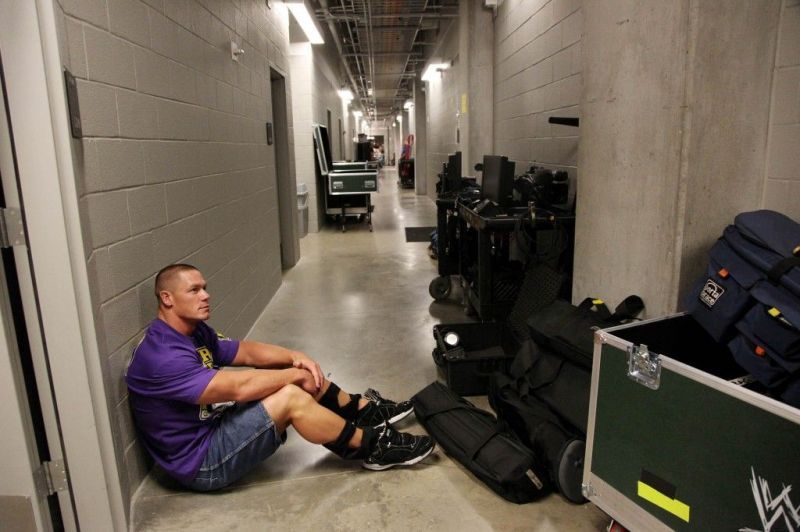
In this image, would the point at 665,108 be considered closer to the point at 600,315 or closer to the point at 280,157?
the point at 600,315

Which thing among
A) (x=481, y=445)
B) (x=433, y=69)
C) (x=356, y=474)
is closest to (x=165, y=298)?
(x=356, y=474)

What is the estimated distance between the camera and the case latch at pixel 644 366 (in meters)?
1.49

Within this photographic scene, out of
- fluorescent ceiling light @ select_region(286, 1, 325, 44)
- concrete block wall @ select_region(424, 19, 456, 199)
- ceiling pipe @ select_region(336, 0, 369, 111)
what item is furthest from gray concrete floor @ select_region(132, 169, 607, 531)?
ceiling pipe @ select_region(336, 0, 369, 111)

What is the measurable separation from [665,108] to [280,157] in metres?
4.49

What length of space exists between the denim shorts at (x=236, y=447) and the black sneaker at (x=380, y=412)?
502mm

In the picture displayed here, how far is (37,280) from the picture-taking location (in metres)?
1.62

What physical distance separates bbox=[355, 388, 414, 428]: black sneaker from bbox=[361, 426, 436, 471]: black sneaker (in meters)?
0.11

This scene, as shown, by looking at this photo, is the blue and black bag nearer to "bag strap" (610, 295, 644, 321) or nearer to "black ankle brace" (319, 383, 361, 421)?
"bag strap" (610, 295, 644, 321)

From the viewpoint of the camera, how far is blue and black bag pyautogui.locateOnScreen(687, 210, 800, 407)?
1442 millimetres

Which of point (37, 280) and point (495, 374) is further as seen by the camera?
point (495, 374)

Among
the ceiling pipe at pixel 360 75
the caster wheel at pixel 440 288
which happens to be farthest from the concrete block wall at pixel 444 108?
the caster wheel at pixel 440 288

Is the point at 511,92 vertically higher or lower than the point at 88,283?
higher

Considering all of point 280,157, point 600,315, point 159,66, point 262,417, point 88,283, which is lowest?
point 262,417

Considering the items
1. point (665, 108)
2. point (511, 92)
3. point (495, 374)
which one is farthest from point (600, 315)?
point (511, 92)
